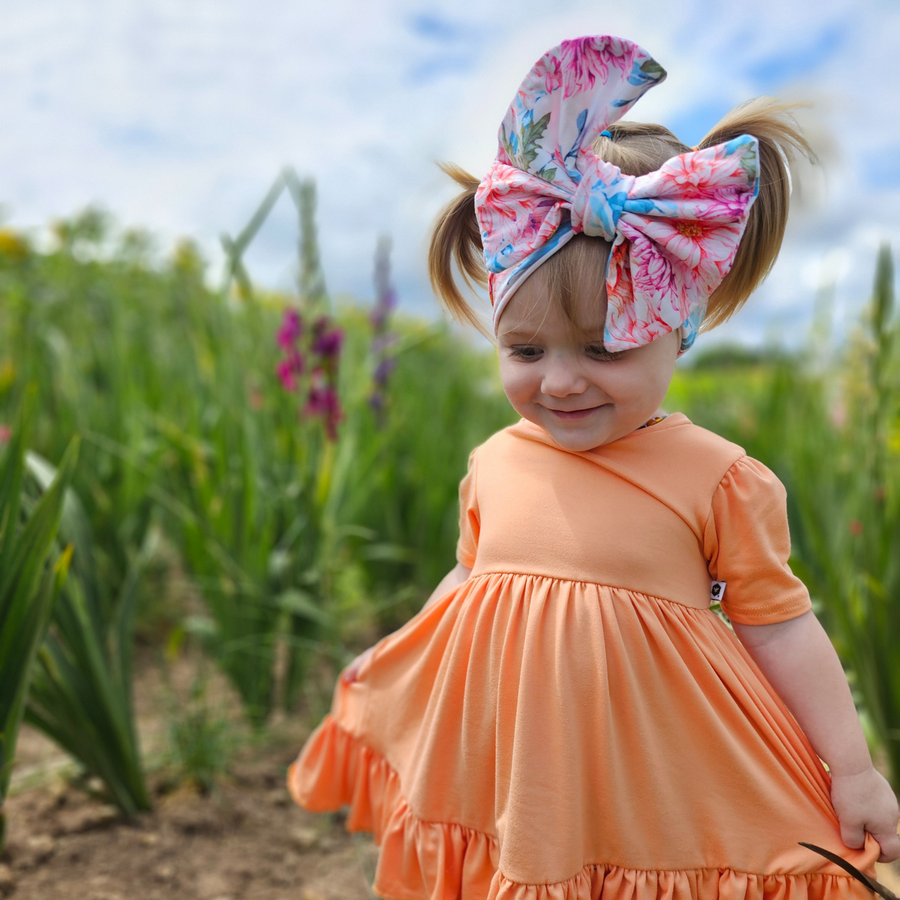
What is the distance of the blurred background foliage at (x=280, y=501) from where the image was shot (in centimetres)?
176

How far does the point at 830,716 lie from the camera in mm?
1104

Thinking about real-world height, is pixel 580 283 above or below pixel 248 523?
above

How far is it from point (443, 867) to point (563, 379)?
740mm

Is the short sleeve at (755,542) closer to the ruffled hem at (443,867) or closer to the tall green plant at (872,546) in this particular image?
the ruffled hem at (443,867)

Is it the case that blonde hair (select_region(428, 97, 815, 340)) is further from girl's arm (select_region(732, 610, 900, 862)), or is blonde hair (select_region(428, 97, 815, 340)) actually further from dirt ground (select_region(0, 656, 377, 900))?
dirt ground (select_region(0, 656, 377, 900))

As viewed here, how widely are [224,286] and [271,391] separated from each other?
0.33 metres

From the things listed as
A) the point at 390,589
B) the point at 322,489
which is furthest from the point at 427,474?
the point at 322,489

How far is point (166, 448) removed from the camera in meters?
2.43

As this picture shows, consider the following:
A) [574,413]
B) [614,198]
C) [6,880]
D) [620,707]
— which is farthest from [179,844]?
[614,198]

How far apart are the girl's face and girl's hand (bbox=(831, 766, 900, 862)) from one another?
57 cm

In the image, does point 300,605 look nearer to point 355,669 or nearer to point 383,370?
point 355,669

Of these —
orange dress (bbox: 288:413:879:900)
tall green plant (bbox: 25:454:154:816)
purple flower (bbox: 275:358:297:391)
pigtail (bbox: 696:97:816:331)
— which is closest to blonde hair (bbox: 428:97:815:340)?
pigtail (bbox: 696:97:816:331)

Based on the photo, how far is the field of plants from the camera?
167 cm

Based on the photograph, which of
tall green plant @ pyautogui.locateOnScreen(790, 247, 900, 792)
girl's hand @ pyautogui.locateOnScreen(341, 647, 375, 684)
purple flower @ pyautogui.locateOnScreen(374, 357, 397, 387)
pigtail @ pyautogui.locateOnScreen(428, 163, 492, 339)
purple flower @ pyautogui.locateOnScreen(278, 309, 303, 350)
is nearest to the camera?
pigtail @ pyautogui.locateOnScreen(428, 163, 492, 339)
